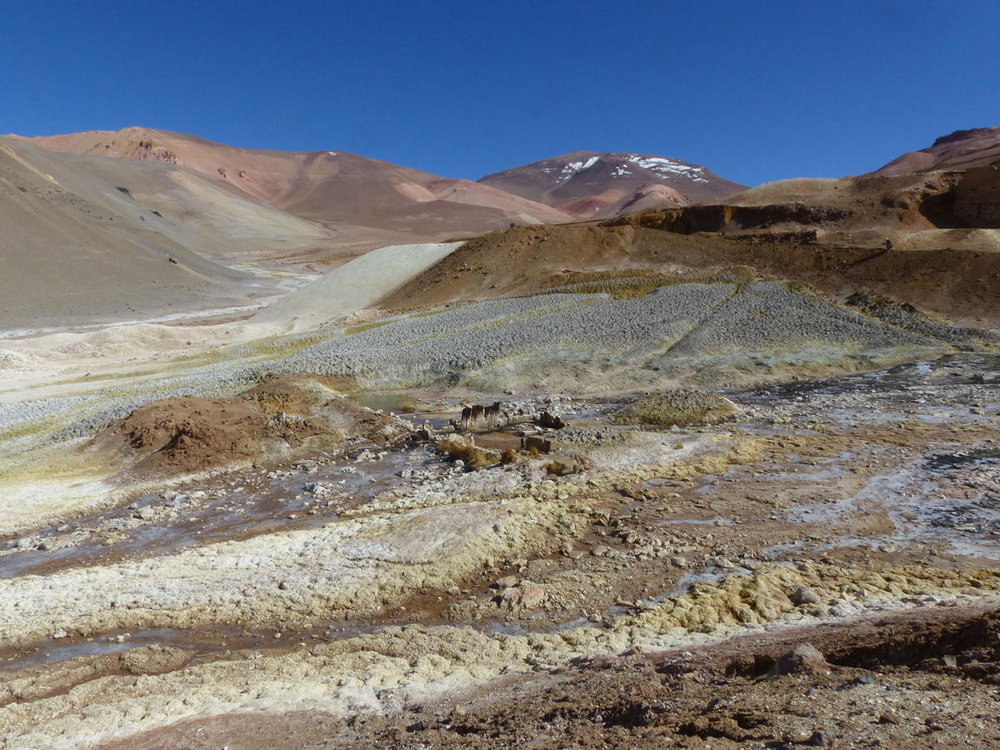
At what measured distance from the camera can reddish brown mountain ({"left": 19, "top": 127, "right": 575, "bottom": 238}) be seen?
5659 inches

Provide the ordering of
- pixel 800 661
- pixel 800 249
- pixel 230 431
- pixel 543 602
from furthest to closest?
1. pixel 800 249
2. pixel 230 431
3. pixel 543 602
4. pixel 800 661

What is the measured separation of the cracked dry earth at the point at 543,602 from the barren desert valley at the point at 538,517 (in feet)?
0.14

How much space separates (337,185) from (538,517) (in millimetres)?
171731

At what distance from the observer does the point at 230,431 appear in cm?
1484

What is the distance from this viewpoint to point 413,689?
6.11 m

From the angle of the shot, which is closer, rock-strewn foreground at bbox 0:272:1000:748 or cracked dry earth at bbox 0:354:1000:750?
cracked dry earth at bbox 0:354:1000:750

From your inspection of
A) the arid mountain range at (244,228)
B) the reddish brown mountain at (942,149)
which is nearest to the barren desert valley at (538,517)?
the arid mountain range at (244,228)

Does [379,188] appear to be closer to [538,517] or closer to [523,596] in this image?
[538,517]

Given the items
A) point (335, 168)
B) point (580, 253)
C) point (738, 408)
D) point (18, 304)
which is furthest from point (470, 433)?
point (335, 168)

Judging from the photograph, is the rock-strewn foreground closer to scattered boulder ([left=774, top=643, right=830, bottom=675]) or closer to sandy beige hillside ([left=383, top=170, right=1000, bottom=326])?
scattered boulder ([left=774, top=643, right=830, bottom=675])

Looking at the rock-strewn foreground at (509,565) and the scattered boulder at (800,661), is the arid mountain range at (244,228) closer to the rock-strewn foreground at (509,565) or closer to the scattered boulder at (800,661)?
the rock-strewn foreground at (509,565)

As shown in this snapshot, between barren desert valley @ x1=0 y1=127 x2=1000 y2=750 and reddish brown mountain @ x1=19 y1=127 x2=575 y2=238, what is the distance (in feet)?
338

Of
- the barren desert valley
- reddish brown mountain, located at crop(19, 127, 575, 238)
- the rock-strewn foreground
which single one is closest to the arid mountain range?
reddish brown mountain, located at crop(19, 127, 575, 238)

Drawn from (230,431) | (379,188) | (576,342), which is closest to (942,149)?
(379,188)
